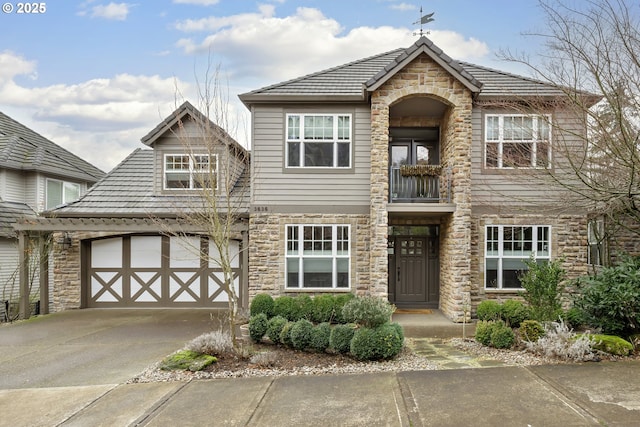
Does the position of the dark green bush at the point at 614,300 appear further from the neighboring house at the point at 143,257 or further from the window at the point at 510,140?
the neighboring house at the point at 143,257

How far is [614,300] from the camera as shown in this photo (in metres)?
6.50

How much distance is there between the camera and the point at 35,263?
11.7 metres

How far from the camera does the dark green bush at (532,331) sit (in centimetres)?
684

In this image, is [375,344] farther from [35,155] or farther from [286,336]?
[35,155]

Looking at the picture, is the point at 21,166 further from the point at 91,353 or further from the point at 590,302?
the point at 590,302

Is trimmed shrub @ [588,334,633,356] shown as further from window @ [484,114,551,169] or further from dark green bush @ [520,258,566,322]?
window @ [484,114,551,169]

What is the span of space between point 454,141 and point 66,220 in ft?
35.8

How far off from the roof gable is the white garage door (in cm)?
726

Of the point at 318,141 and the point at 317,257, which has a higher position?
the point at 318,141

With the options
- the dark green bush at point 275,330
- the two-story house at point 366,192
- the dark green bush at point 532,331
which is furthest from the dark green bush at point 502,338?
the dark green bush at point 275,330

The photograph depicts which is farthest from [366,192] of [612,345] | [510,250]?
[612,345]

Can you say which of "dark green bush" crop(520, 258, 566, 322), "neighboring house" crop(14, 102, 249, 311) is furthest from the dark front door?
"neighboring house" crop(14, 102, 249, 311)

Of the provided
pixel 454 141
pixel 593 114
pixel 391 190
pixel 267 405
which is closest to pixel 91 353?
pixel 267 405

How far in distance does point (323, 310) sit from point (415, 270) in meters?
3.67
